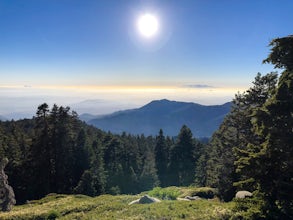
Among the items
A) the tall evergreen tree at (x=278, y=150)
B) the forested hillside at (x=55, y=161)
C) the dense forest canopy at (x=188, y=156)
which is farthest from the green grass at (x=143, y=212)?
the forested hillside at (x=55, y=161)

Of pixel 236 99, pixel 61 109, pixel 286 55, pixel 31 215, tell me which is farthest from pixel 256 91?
pixel 61 109

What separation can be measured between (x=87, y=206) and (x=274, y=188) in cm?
1345

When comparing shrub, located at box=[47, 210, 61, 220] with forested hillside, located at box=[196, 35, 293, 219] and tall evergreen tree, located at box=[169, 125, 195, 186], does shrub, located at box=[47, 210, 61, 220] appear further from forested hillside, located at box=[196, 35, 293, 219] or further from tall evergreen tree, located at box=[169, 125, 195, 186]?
tall evergreen tree, located at box=[169, 125, 195, 186]

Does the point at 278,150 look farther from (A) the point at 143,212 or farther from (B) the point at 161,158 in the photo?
(B) the point at 161,158

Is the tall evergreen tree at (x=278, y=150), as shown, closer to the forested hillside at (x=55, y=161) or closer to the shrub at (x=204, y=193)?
the shrub at (x=204, y=193)

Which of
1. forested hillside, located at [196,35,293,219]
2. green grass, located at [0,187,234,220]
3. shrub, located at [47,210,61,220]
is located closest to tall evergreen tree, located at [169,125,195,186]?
green grass, located at [0,187,234,220]

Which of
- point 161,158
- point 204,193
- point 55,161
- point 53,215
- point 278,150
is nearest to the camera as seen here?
point 278,150

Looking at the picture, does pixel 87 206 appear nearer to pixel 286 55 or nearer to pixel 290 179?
pixel 290 179

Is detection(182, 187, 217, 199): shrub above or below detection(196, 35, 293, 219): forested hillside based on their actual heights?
below

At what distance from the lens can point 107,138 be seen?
246ft

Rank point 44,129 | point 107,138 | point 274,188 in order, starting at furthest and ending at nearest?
1. point 107,138
2. point 44,129
3. point 274,188

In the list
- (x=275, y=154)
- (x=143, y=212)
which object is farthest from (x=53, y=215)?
(x=275, y=154)

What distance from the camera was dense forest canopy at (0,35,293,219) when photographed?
40.0 feet

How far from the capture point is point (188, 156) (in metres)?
70.9
